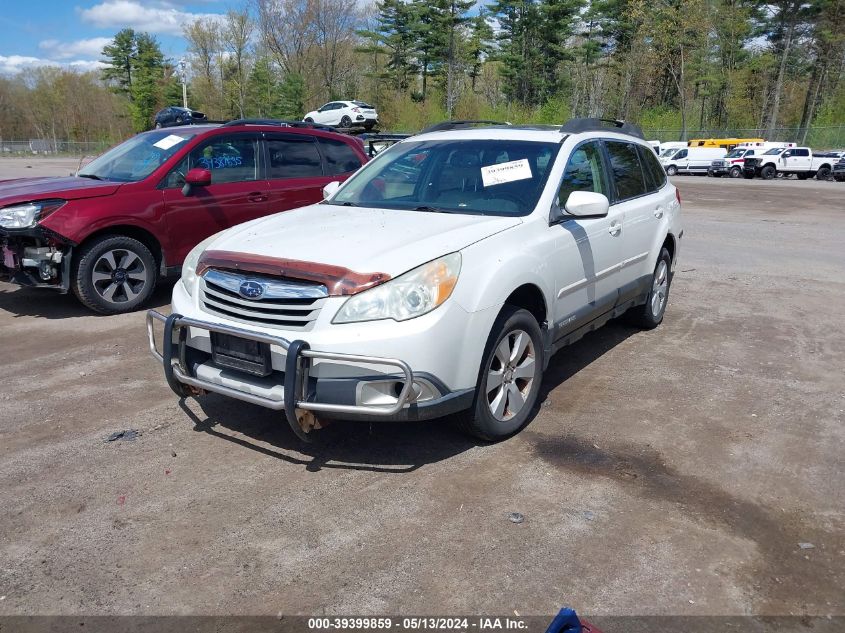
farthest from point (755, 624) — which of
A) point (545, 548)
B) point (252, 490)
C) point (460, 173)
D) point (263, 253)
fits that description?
point (460, 173)

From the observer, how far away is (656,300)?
258 inches

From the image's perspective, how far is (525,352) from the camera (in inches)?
165

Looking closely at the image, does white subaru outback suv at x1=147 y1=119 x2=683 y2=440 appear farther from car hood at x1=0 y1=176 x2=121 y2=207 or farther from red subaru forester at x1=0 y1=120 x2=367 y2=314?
car hood at x1=0 y1=176 x2=121 y2=207

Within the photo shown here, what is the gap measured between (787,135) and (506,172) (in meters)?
60.9

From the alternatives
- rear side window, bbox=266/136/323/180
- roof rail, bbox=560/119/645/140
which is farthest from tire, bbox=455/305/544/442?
rear side window, bbox=266/136/323/180

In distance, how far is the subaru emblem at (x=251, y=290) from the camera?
3598 millimetres

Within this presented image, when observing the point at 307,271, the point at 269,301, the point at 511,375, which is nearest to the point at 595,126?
the point at 511,375

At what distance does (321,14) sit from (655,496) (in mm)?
59657

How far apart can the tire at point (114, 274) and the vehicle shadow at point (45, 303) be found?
21cm

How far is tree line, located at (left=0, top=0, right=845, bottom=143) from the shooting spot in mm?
58312

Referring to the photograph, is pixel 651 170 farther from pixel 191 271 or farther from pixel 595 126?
pixel 191 271

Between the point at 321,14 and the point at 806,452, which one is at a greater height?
the point at 321,14

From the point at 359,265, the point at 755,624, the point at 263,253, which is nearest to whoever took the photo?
the point at 755,624

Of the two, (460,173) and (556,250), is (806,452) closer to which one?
(556,250)
